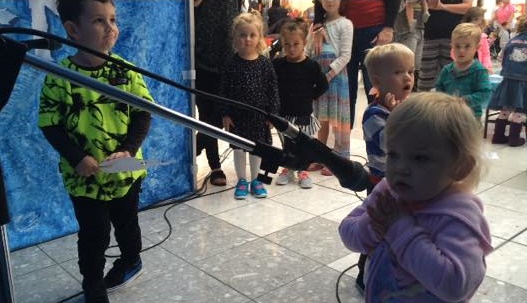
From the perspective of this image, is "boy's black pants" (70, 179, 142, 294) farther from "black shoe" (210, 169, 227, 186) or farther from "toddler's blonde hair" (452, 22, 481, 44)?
"toddler's blonde hair" (452, 22, 481, 44)

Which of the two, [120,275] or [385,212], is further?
[120,275]

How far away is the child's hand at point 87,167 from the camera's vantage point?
180 cm

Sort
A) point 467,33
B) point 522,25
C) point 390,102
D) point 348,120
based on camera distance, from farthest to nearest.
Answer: point 522,25 → point 348,120 → point 467,33 → point 390,102

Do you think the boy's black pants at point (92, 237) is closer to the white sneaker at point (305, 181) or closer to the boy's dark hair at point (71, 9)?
the boy's dark hair at point (71, 9)

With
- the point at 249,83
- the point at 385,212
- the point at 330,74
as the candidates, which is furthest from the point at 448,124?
the point at 330,74

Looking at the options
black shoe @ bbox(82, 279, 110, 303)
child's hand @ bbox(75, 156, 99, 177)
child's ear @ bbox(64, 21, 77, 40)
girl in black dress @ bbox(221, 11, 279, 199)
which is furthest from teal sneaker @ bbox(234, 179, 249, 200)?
child's ear @ bbox(64, 21, 77, 40)

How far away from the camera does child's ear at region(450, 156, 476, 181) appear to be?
1.05 meters

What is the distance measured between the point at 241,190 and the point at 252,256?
92 cm

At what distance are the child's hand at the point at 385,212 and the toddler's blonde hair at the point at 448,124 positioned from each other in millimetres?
133

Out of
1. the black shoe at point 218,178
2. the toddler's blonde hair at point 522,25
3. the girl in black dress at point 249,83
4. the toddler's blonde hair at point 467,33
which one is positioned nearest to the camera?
the girl in black dress at point 249,83

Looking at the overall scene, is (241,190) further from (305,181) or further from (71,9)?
(71,9)

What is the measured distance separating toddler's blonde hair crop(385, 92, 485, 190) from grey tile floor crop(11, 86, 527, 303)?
28.7 inches

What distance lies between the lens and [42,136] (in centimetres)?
253

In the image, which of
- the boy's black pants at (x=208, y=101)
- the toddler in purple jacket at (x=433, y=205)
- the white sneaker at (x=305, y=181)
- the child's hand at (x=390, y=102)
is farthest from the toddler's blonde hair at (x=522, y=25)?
the toddler in purple jacket at (x=433, y=205)
